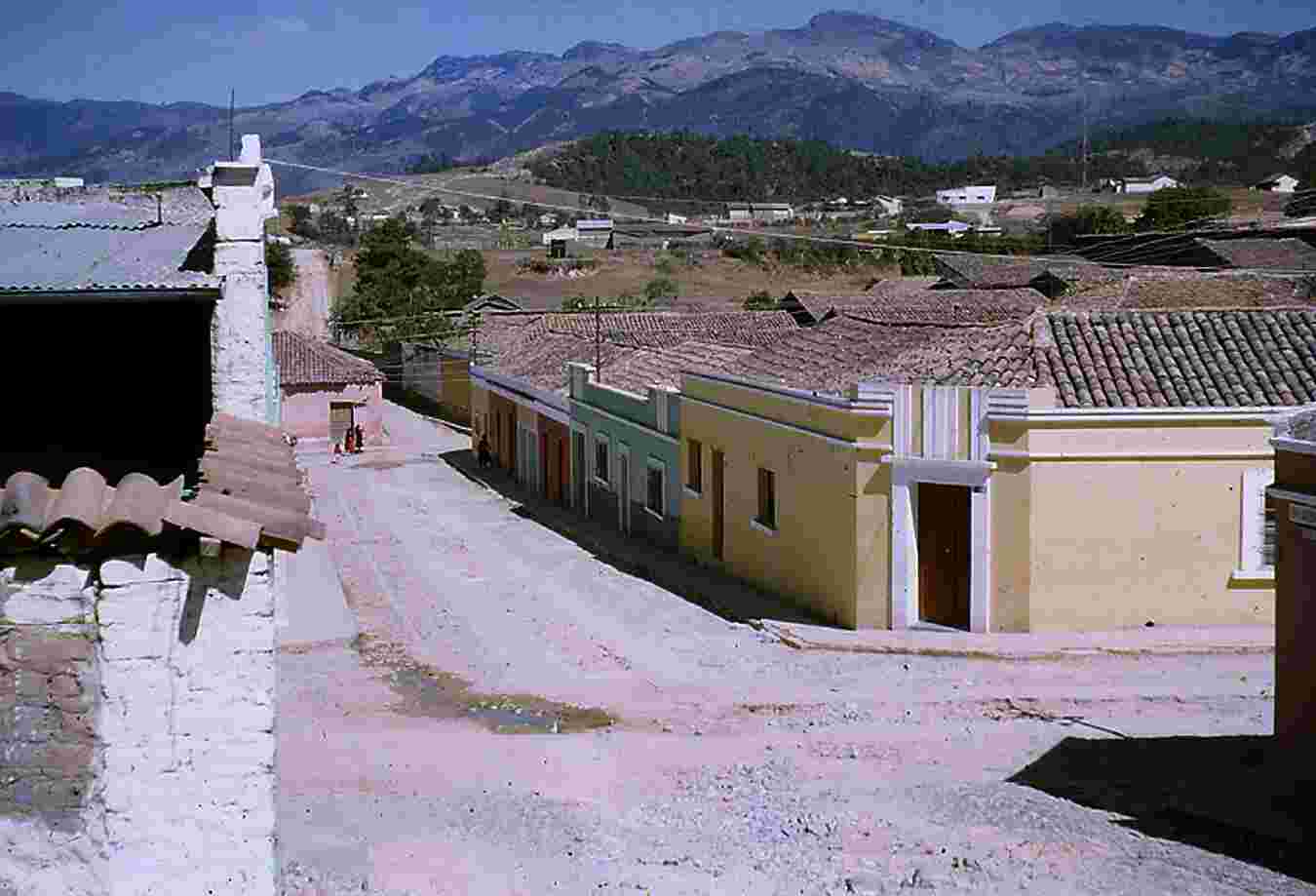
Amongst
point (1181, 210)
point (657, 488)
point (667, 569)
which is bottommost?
point (667, 569)

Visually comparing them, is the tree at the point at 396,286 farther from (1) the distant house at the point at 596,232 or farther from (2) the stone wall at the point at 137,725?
(2) the stone wall at the point at 137,725

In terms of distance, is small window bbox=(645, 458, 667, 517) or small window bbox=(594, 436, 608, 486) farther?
small window bbox=(594, 436, 608, 486)

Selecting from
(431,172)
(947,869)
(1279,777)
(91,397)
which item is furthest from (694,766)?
(431,172)

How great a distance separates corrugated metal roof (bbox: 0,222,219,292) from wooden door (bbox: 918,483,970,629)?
1191 centimetres

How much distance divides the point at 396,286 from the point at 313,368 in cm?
2177

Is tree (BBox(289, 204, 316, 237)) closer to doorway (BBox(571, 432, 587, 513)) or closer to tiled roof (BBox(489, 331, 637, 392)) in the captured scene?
tiled roof (BBox(489, 331, 637, 392))

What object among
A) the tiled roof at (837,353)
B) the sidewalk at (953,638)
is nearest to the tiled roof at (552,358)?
the tiled roof at (837,353)

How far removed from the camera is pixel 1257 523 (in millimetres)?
19969

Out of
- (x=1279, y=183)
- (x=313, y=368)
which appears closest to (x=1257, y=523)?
(x=313, y=368)

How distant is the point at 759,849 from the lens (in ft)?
40.7

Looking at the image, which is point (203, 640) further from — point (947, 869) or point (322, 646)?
point (322, 646)

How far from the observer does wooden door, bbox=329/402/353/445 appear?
45719 millimetres

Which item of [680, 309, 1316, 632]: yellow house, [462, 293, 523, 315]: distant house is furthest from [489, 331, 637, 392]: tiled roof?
[462, 293, 523, 315]: distant house

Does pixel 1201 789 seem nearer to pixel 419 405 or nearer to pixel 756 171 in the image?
pixel 419 405
